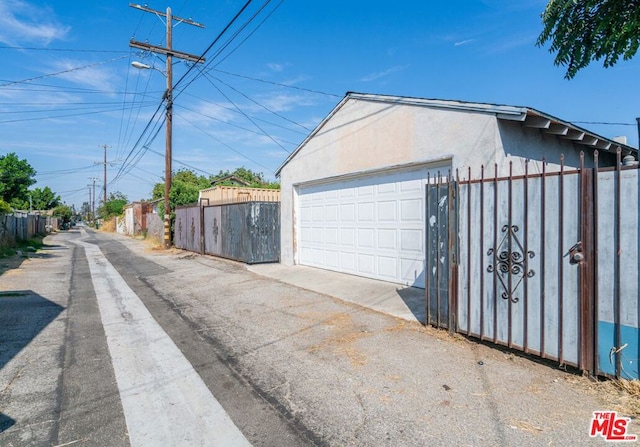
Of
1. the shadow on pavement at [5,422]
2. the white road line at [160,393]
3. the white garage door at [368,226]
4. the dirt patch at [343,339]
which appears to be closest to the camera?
the white road line at [160,393]

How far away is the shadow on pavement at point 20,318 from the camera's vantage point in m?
4.62

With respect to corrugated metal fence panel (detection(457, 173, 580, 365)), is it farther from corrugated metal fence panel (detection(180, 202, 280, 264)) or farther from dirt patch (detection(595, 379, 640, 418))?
corrugated metal fence panel (detection(180, 202, 280, 264))

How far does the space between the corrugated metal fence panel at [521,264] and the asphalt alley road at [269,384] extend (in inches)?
12.5

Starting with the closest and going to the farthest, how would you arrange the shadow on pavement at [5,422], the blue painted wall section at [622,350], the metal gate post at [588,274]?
the shadow on pavement at [5,422] → the blue painted wall section at [622,350] → the metal gate post at [588,274]

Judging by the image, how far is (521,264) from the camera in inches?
154

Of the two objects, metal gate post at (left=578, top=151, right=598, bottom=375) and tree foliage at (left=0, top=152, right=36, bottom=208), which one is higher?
tree foliage at (left=0, top=152, right=36, bottom=208)

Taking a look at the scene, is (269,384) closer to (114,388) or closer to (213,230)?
(114,388)

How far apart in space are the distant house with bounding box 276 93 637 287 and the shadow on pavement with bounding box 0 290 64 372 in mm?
6040

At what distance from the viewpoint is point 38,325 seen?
5562mm

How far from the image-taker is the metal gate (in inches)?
127

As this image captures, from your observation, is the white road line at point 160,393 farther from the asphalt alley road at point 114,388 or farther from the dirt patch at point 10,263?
the dirt patch at point 10,263

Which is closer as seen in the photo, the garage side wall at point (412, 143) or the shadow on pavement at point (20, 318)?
the shadow on pavement at point (20, 318)

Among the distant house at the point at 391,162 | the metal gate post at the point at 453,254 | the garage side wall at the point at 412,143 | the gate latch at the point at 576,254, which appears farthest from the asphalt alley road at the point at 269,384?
the garage side wall at the point at 412,143

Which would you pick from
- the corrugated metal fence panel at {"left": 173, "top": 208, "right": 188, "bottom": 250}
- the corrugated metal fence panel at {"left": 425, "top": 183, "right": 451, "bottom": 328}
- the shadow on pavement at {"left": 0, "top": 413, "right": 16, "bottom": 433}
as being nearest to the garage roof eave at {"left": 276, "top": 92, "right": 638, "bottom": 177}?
the corrugated metal fence panel at {"left": 425, "top": 183, "right": 451, "bottom": 328}
